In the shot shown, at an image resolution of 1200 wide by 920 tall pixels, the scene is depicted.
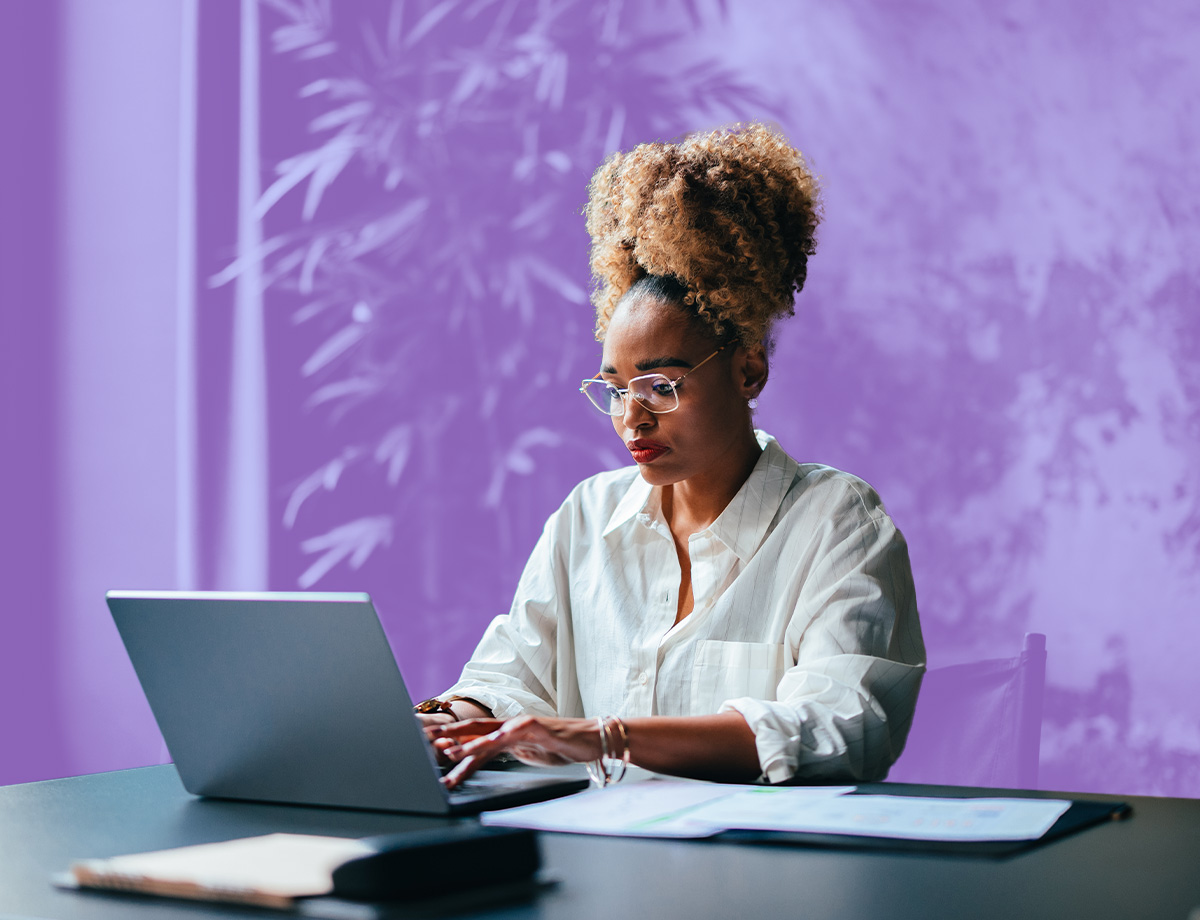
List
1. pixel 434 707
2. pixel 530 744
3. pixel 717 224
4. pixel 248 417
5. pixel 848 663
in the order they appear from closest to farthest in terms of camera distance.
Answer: pixel 530 744
pixel 848 663
pixel 434 707
pixel 717 224
pixel 248 417

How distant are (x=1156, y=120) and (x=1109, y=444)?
686mm

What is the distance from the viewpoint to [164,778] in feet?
4.46

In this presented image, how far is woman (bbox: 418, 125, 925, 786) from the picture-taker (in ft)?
5.42

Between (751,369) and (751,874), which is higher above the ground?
(751,369)

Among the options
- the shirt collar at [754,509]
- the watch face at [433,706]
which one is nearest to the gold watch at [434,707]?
the watch face at [433,706]

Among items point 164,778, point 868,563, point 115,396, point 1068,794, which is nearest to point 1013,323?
point 868,563

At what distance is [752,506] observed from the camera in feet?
6.04

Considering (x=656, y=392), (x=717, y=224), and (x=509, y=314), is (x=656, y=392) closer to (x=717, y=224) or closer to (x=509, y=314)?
(x=717, y=224)

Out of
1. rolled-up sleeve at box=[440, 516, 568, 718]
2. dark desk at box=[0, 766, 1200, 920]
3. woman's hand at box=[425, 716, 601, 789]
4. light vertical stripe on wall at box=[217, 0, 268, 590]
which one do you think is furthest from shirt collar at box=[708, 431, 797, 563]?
light vertical stripe on wall at box=[217, 0, 268, 590]

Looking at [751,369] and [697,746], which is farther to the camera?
[751,369]

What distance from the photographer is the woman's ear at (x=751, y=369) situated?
6.21 feet

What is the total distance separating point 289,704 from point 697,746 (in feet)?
1.41

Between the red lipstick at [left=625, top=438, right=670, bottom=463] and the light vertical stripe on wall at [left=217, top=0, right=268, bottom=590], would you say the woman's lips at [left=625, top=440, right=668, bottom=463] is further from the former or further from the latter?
the light vertical stripe on wall at [left=217, top=0, right=268, bottom=590]

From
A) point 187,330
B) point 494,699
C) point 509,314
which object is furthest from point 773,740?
point 187,330
